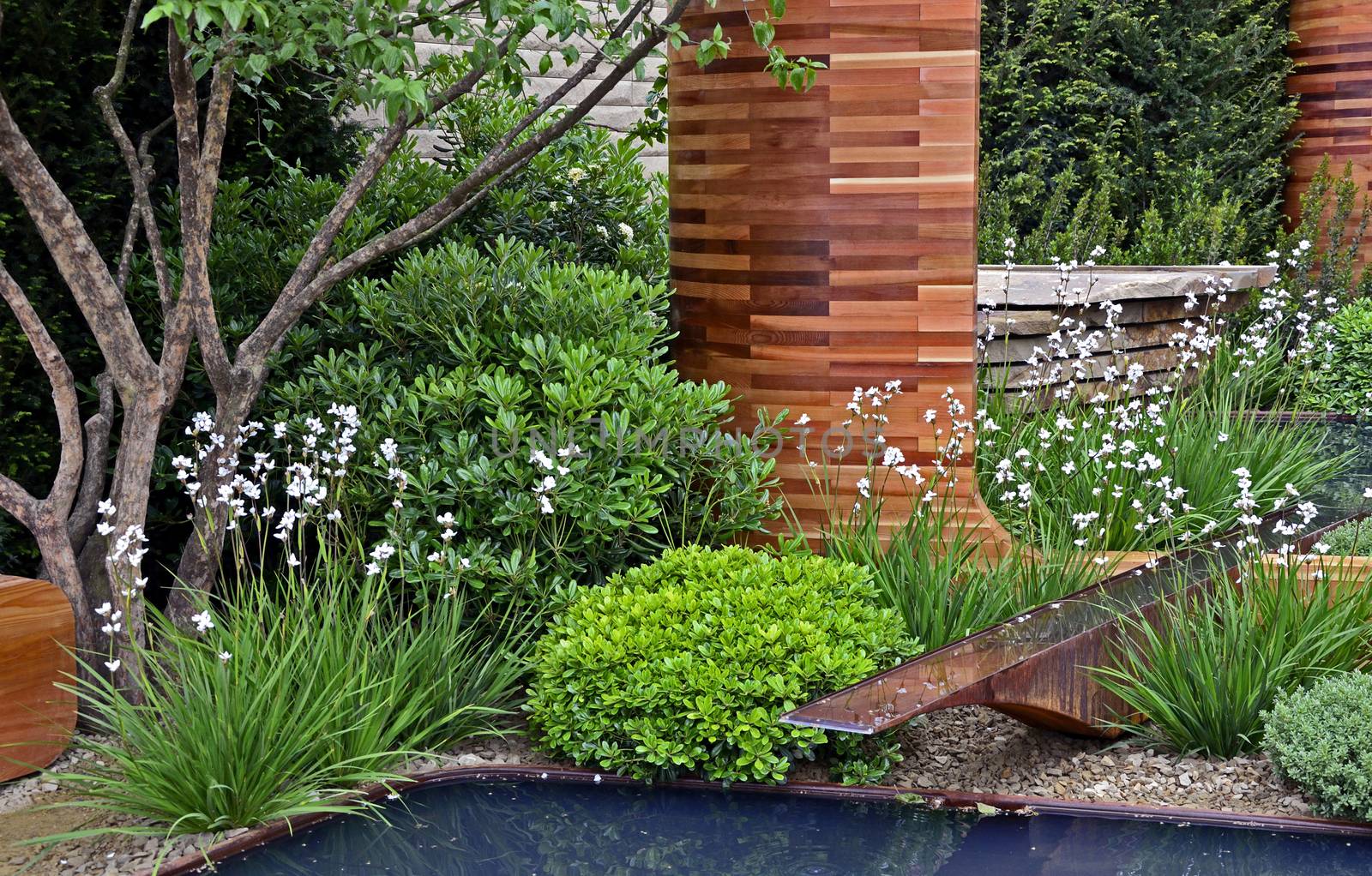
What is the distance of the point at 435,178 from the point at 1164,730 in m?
3.40

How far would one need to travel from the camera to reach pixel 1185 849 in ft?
9.48

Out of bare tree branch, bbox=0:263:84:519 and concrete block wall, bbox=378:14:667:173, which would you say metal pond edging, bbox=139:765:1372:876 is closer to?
bare tree branch, bbox=0:263:84:519

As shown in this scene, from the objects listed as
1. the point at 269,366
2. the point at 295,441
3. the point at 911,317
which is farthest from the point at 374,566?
the point at 911,317

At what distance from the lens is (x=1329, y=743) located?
2938 millimetres

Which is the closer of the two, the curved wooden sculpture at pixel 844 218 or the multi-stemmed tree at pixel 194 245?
the multi-stemmed tree at pixel 194 245

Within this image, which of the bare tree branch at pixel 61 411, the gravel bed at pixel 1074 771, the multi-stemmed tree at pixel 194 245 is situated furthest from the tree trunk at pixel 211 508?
the gravel bed at pixel 1074 771

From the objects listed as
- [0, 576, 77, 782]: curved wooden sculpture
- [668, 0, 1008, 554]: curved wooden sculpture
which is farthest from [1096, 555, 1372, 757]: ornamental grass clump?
[0, 576, 77, 782]: curved wooden sculpture

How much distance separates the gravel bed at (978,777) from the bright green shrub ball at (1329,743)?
0.12 metres

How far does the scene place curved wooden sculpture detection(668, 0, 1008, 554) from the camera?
4051mm

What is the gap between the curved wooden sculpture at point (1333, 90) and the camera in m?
9.59

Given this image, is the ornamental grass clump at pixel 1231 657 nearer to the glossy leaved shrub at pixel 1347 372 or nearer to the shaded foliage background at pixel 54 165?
the shaded foliage background at pixel 54 165

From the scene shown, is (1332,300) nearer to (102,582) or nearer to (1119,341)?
(1119,341)

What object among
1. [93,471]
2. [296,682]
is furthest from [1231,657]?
[93,471]

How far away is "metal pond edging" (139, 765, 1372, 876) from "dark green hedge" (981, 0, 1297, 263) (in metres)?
6.95
